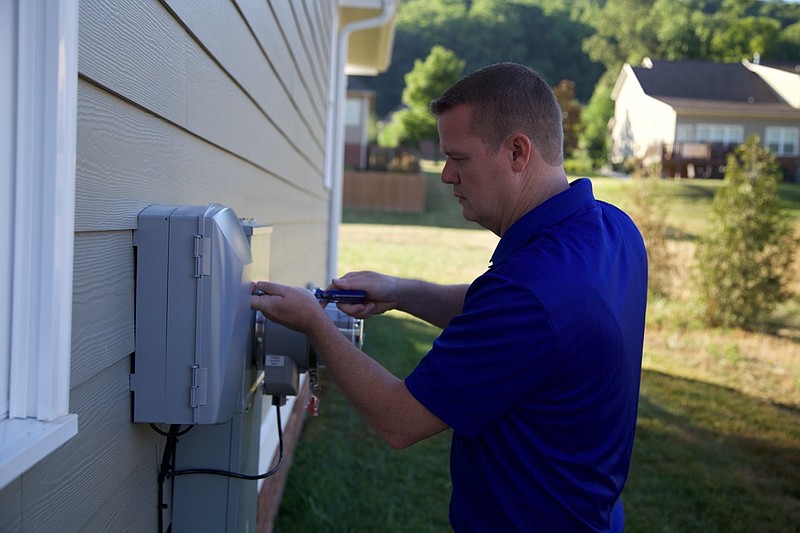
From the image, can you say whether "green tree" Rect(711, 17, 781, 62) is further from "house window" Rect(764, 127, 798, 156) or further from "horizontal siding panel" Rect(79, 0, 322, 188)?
"horizontal siding panel" Rect(79, 0, 322, 188)

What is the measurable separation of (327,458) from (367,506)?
762 millimetres

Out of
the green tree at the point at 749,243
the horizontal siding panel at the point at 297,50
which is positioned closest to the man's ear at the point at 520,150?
the horizontal siding panel at the point at 297,50

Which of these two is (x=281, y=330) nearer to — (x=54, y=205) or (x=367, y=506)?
(x=54, y=205)

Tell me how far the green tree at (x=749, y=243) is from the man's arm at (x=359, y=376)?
30.1 feet

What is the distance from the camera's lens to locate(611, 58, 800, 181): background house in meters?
7.67

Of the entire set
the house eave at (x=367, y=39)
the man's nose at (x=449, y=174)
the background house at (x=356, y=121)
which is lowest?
the man's nose at (x=449, y=174)

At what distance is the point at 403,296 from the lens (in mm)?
2354

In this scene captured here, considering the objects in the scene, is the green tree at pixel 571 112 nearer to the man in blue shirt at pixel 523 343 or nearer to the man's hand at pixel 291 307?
the man in blue shirt at pixel 523 343

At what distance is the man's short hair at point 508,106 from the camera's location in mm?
1802

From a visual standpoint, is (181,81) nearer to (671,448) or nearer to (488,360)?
(488,360)

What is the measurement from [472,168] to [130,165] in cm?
74

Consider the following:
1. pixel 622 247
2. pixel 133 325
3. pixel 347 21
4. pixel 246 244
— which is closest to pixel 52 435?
pixel 133 325

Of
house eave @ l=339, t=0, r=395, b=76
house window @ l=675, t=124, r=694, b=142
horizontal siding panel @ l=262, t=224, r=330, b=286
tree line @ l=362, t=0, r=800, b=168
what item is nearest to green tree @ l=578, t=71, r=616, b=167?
tree line @ l=362, t=0, r=800, b=168

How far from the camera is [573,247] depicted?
5.53ft
